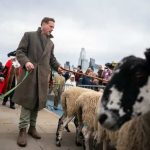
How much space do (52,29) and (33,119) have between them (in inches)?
70.0

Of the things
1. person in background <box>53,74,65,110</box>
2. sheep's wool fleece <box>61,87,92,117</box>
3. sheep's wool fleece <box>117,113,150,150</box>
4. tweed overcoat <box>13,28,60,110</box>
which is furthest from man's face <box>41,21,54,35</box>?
person in background <box>53,74,65,110</box>

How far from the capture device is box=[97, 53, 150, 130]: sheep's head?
312 cm

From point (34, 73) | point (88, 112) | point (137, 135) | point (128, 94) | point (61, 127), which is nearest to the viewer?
point (128, 94)

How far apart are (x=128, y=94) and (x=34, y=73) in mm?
3824

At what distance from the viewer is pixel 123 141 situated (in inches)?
158

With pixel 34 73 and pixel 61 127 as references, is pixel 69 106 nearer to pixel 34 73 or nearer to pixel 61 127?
pixel 61 127

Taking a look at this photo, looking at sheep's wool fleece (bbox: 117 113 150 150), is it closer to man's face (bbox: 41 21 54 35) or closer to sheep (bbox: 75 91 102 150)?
sheep (bbox: 75 91 102 150)

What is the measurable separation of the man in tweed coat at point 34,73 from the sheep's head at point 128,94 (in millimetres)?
3623

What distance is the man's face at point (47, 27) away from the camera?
22.4 ft

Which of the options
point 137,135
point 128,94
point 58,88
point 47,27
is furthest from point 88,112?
point 58,88

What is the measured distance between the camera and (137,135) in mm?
3807

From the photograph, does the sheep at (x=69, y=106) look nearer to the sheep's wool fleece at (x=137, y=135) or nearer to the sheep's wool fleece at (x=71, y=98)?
the sheep's wool fleece at (x=71, y=98)

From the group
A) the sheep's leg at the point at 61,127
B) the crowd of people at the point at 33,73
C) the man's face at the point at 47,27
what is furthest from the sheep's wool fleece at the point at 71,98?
the man's face at the point at 47,27

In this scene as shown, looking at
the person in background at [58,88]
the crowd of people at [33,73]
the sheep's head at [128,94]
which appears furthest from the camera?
the person in background at [58,88]
